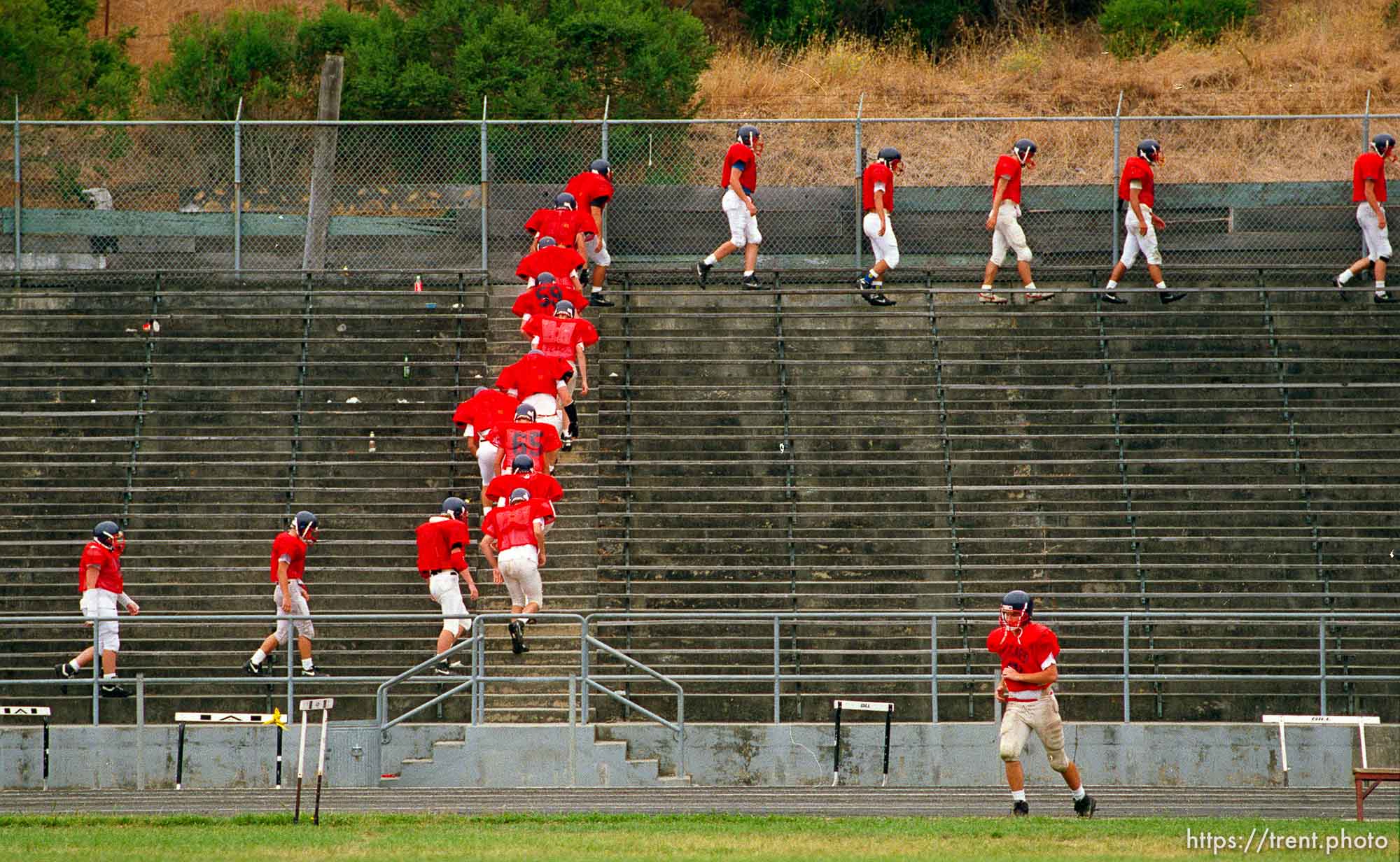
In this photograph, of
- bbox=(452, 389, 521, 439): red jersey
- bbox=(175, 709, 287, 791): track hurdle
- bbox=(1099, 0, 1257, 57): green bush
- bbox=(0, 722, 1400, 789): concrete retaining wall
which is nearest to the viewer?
bbox=(175, 709, 287, 791): track hurdle

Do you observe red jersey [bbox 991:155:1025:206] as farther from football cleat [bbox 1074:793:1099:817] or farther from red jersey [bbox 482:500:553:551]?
football cleat [bbox 1074:793:1099:817]

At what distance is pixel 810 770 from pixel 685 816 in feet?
8.58

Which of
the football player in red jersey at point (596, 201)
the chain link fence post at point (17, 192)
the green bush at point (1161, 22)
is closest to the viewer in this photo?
the football player in red jersey at point (596, 201)

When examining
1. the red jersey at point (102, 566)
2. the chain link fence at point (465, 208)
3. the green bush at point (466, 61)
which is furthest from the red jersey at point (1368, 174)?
the red jersey at point (102, 566)

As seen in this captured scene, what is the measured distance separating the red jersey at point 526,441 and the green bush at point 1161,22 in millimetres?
20710

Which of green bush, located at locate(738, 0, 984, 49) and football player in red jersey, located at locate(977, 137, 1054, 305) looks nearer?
football player in red jersey, located at locate(977, 137, 1054, 305)

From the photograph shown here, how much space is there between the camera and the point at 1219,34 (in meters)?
35.7

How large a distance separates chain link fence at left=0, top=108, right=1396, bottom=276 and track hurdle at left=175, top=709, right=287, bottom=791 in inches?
353

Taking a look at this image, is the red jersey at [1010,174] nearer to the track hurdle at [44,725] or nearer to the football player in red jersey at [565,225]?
the football player in red jersey at [565,225]

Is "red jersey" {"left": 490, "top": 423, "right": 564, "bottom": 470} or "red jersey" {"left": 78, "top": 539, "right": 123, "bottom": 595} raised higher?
"red jersey" {"left": 490, "top": 423, "right": 564, "bottom": 470}

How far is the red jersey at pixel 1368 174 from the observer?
22844 mm

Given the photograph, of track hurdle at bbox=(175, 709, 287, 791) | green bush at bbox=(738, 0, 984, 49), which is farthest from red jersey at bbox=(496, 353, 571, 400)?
green bush at bbox=(738, 0, 984, 49)

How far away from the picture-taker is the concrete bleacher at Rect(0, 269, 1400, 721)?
18484mm

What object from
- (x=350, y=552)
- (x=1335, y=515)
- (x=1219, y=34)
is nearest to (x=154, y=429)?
(x=350, y=552)
